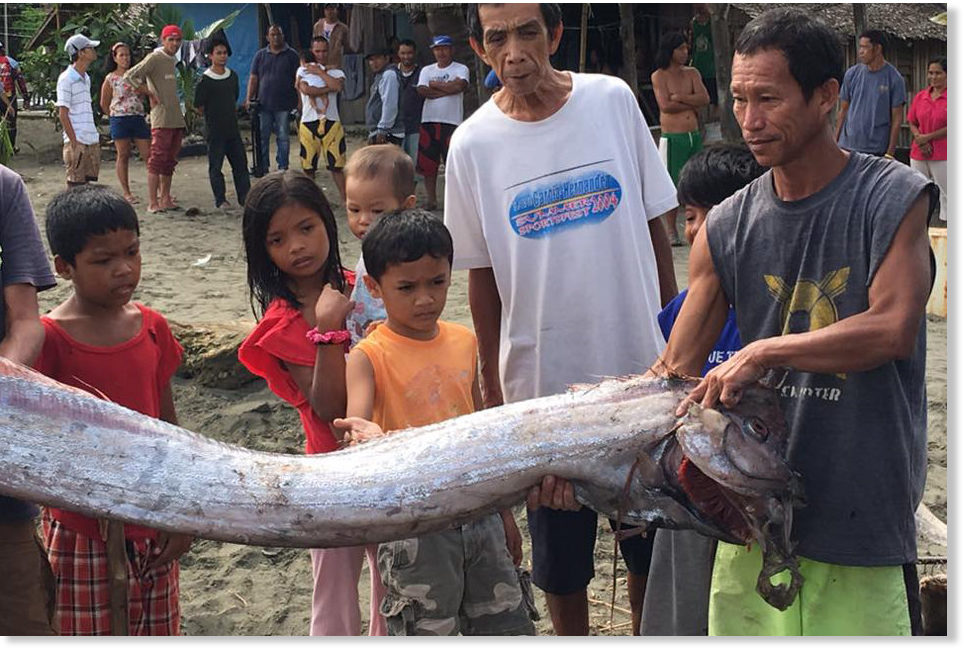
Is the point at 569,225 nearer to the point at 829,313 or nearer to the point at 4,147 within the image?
the point at 829,313

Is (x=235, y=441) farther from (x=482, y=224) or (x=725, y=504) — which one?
(x=725, y=504)

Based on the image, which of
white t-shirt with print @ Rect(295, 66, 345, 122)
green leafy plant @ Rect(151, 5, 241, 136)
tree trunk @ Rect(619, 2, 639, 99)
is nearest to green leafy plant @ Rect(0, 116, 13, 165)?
white t-shirt with print @ Rect(295, 66, 345, 122)

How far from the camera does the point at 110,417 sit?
274 centimetres

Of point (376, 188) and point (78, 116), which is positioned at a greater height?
point (78, 116)

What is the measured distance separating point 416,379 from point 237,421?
10.6 feet

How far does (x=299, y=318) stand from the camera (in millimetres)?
3736

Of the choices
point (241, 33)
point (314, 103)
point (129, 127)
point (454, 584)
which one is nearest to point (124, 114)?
point (129, 127)

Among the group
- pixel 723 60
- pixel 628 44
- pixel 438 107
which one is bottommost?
pixel 438 107

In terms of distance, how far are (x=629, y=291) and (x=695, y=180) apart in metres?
0.38

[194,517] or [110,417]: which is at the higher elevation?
[110,417]

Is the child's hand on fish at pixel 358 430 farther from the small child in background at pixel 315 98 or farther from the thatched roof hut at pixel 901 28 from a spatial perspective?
the thatched roof hut at pixel 901 28

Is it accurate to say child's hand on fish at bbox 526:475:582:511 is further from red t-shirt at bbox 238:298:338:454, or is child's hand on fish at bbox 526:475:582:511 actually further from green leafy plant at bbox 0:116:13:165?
green leafy plant at bbox 0:116:13:165

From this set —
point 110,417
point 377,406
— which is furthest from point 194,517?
point 377,406

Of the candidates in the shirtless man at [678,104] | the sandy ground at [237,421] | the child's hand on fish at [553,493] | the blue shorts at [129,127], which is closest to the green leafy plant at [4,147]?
the sandy ground at [237,421]
